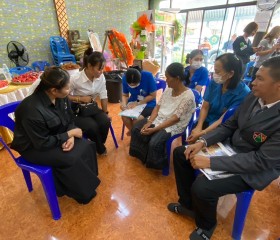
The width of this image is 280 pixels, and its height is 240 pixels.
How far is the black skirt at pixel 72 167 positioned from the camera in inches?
48.9

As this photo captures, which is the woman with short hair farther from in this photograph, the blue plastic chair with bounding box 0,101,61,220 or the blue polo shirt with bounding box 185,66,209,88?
the blue polo shirt with bounding box 185,66,209,88

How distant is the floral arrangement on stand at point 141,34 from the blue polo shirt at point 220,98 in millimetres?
3248

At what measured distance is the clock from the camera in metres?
3.78

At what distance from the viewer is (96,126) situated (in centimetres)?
187

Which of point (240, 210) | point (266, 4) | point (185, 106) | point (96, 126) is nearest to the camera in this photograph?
point (240, 210)

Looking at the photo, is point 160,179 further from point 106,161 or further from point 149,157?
point 106,161

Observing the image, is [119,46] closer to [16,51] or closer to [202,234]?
[16,51]

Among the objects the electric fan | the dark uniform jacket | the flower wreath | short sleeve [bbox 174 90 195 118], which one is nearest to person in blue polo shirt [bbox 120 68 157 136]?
short sleeve [bbox 174 90 195 118]

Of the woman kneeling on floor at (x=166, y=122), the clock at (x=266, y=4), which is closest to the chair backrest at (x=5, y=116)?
the woman kneeling on floor at (x=166, y=122)

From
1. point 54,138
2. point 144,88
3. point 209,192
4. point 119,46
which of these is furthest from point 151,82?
point 119,46

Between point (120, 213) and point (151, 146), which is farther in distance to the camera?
point (151, 146)

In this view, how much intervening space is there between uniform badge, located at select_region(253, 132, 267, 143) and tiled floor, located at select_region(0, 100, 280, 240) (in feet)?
2.32

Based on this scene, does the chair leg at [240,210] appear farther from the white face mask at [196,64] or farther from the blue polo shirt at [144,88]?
the white face mask at [196,64]

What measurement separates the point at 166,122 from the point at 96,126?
74 centimetres
